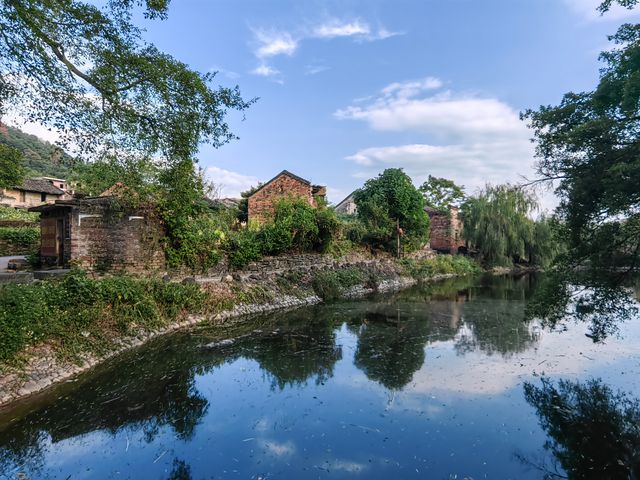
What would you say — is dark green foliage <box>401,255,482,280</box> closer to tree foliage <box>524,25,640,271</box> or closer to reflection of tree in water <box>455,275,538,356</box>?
reflection of tree in water <box>455,275,538,356</box>

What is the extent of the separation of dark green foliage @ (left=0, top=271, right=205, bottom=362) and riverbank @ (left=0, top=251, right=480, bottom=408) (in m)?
0.02

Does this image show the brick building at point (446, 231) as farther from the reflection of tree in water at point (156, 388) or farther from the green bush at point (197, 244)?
the reflection of tree in water at point (156, 388)

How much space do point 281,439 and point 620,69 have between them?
7.34 metres

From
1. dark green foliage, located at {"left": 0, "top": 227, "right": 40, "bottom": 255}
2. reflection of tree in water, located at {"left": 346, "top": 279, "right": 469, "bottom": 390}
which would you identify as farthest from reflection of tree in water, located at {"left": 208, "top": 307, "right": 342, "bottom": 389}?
dark green foliage, located at {"left": 0, "top": 227, "right": 40, "bottom": 255}

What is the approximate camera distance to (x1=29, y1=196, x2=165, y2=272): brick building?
35.3 feet

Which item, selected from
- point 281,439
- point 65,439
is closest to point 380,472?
point 281,439

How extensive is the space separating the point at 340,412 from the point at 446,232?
32.4 metres

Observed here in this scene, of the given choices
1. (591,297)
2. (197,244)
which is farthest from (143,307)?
(591,297)

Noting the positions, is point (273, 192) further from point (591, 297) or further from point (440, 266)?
point (591, 297)

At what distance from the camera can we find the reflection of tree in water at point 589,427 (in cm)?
439

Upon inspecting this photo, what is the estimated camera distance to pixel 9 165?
30.4ft

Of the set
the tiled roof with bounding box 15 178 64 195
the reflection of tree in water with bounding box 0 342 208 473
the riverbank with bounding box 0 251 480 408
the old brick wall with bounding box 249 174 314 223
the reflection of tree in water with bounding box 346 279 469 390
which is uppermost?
the tiled roof with bounding box 15 178 64 195

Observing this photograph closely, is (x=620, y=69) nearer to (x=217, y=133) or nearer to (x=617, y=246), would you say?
(x=617, y=246)

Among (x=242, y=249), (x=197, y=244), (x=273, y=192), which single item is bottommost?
(x=242, y=249)
